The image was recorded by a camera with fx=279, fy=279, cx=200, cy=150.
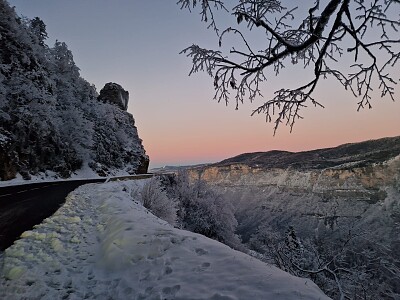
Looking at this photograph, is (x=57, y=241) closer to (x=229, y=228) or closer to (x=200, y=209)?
(x=200, y=209)

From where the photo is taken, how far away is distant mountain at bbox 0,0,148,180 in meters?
21.6

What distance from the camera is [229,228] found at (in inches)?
1234

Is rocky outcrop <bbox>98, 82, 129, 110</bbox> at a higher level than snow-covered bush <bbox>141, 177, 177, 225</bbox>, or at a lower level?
higher

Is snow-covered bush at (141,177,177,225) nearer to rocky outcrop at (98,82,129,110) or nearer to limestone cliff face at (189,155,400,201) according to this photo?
rocky outcrop at (98,82,129,110)

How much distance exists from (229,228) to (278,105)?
2948 centimetres

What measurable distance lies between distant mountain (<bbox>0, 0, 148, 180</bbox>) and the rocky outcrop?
48.4 ft

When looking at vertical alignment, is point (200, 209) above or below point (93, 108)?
below

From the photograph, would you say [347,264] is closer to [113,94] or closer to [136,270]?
[136,270]

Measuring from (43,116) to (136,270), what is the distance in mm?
24921

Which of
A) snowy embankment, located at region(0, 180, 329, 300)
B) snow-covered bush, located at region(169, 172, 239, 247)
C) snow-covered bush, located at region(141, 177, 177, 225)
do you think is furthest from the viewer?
snow-covered bush, located at region(169, 172, 239, 247)

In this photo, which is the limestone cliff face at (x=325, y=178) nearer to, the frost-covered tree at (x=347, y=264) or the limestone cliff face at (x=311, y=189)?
the limestone cliff face at (x=311, y=189)

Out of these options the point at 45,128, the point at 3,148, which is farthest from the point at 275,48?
the point at 45,128

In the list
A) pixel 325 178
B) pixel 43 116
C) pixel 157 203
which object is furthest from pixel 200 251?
pixel 325 178

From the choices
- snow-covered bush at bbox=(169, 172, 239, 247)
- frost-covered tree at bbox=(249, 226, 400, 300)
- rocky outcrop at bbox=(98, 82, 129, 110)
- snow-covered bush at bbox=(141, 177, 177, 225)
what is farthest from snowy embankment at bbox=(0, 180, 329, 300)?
rocky outcrop at bbox=(98, 82, 129, 110)
